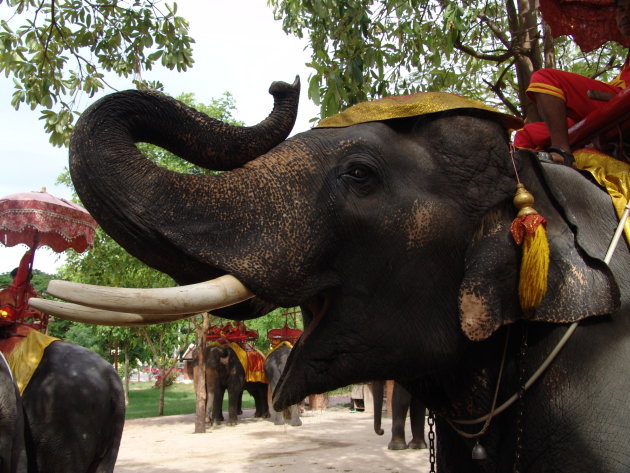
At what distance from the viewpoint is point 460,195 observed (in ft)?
5.25

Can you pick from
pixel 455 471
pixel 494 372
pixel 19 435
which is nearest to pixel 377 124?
pixel 494 372

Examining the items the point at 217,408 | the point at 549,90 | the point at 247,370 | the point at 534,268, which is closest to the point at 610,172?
the point at 549,90

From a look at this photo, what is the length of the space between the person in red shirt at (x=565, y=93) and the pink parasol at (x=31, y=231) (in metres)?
4.98

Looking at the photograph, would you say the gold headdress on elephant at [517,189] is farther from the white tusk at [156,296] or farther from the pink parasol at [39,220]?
the pink parasol at [39,220]

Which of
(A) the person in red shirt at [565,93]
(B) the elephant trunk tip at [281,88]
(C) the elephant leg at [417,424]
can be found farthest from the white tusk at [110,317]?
(C) the elephant leg at [417,424]

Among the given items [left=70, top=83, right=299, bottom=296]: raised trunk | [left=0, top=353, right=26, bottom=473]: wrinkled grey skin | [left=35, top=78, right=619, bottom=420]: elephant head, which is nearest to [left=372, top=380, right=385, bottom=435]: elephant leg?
[left=0, top=353, right=26, bottom=473]: wrinkled grey skin

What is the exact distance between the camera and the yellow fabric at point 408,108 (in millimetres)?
1651

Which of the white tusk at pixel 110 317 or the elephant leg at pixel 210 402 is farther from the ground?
the white tusk at pixel 110 317

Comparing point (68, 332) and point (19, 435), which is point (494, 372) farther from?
point (68, 332)

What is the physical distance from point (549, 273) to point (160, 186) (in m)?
0.99

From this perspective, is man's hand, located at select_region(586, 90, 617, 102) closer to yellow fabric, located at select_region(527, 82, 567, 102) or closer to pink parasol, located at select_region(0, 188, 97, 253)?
yellow fabric, located at select_region(527, 82, 567, 102)

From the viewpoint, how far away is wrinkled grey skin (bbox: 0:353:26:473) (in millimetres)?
4469

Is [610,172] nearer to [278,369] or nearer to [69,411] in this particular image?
[69,411]

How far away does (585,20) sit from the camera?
245 centimetres
